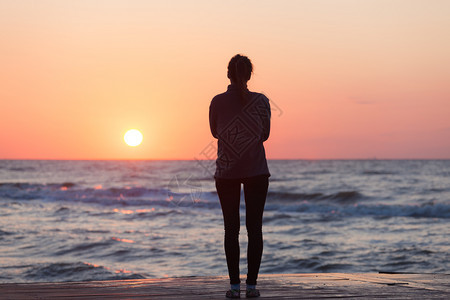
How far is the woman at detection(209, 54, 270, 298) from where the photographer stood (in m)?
3.46

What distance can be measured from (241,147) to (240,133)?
0.09 m

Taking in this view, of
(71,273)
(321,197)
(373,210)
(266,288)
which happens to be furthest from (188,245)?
(321,197)

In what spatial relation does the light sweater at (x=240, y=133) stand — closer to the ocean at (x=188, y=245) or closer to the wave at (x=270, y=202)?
the ocean at (x=188, y=245)

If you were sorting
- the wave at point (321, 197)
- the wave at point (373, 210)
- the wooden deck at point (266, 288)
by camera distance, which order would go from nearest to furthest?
1. the wooden deck at point (266, 288)
2. the wave at point (373, 210)
3. the wave at point (321, 197)

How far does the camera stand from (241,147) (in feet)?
11.4

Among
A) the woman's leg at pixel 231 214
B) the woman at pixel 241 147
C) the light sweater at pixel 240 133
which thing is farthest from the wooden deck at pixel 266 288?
the light sweater at pixel 240 133

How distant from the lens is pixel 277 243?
1114cm

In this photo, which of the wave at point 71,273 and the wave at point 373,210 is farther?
the wave at point 373,210

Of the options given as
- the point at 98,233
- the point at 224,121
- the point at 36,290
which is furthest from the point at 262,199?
the point at 98,233

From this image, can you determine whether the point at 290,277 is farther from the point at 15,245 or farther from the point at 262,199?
the point at 15,245

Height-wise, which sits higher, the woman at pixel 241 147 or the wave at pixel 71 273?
the woman at pixel 241 147

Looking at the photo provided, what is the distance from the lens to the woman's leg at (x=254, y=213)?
3457mm

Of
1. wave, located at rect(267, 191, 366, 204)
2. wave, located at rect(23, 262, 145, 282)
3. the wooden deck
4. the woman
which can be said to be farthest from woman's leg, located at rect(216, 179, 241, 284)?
wave, located at rect(267, 191, 366, 204)

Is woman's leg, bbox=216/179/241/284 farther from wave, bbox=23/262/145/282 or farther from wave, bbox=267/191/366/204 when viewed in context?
wave, bbox=267/191/366/204
